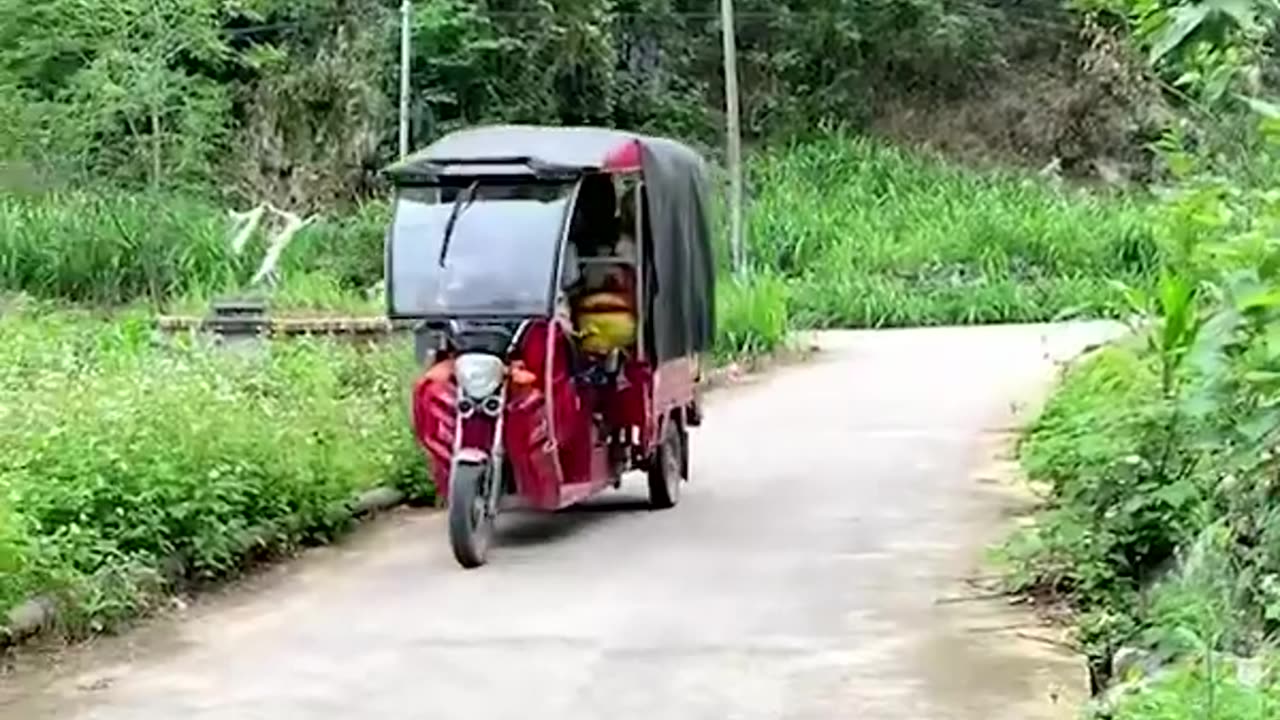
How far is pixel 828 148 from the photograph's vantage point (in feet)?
138

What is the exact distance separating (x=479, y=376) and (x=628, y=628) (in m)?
2.24

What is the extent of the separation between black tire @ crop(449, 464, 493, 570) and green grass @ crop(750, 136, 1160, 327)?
20042mm

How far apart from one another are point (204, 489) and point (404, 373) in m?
4.30

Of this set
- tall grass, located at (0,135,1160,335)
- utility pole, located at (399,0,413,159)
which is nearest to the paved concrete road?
tall grass, located at (0,135,1160,335)

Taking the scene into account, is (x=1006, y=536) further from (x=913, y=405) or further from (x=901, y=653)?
(x=913, y=405)

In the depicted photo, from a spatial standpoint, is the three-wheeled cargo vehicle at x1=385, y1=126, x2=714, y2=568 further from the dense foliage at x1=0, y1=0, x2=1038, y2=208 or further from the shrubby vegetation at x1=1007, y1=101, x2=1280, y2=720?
the dense foliage at x1=0, y1=0, x2=1038, y2=208

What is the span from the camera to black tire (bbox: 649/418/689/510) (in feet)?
40.1

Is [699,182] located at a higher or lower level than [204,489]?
higher

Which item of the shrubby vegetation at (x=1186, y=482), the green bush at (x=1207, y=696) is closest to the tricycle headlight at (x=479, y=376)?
the shrubby vegetation at (x=1186, y=482)

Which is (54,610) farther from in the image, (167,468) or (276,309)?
(276,309)

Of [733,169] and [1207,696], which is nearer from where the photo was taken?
[1207,696]

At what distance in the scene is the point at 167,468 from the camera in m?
9.41

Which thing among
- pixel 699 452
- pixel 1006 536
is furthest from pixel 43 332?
pixel 1006 536

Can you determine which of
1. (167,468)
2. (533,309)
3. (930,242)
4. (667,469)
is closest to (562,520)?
(667,469)
